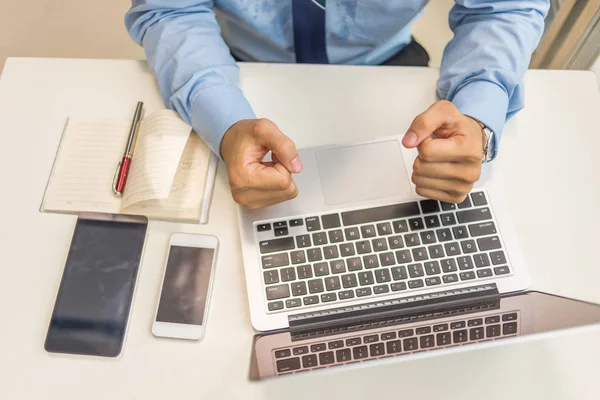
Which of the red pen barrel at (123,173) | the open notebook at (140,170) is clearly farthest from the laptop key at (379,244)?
the red pen barrel at (123,173)

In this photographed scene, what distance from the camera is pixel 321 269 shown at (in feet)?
1.80

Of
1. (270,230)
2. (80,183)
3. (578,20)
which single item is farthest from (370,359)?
(578,20)

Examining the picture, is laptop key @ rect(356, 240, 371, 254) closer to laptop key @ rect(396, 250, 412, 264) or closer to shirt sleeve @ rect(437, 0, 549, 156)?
laptop key @ rect(396, 250, 412, 264)

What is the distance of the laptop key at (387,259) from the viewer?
0.55 m

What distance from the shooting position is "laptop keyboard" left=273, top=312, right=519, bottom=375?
1.57 feet

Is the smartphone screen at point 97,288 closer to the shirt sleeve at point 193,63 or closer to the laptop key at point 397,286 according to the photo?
the shirt sleeve at point 193,63

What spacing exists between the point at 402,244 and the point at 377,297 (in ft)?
0.23

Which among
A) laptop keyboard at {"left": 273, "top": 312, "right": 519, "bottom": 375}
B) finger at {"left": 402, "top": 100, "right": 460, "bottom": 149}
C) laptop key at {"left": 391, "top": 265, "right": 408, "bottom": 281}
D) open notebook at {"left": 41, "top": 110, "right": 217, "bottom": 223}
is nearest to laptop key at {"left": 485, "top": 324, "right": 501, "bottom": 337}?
laptop keyboard at {"left": 273, "top": 312, "right": 519, "bottom": 375}

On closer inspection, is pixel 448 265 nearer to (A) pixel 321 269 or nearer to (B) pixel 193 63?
(A) pixel 321 269

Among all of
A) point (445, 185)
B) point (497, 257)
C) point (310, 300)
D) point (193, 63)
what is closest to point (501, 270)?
Answer: point (497, 257)

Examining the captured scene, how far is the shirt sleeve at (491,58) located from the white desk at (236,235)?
4 centimetres

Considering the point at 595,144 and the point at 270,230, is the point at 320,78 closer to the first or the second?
the point at 270,230

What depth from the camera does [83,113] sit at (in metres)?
0.66

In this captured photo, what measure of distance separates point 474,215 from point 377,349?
21 cm
